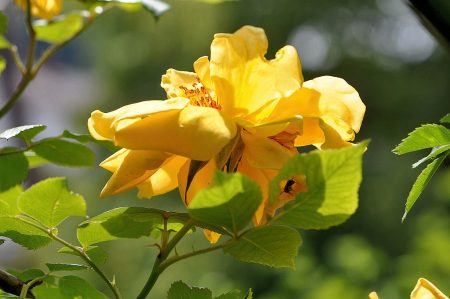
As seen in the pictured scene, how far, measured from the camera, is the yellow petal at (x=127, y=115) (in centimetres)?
31

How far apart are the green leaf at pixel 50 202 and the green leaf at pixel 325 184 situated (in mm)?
105

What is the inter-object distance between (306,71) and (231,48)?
7.22 meters

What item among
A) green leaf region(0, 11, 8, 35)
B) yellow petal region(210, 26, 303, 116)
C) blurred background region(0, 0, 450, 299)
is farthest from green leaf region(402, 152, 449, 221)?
blurred background region(0, 0, 450, 299)

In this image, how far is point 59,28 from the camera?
41cm

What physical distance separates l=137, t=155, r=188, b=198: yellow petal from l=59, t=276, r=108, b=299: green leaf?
0.05m

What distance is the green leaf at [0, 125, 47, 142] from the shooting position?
40 centimetres

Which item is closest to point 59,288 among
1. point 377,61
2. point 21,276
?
point 21,276

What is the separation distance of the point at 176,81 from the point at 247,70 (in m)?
0.05

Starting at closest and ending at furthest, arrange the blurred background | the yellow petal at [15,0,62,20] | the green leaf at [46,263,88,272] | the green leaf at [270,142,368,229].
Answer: the green leaf at [270,142,368,229] → the green leaf at [46,263,88,272] → the yellow petal at [15,0,62,20] → the blurred background

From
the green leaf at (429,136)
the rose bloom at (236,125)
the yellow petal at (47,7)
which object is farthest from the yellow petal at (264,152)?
the yellow petal at (47,7)

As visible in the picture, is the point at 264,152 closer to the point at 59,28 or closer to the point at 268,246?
the point at 268,246

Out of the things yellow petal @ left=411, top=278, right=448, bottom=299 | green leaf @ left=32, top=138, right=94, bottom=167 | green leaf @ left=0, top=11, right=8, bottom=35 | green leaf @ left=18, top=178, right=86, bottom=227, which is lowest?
yellow petal @ left=411, top=278, right=448, bottom=299

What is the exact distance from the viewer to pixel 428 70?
7.50 meters

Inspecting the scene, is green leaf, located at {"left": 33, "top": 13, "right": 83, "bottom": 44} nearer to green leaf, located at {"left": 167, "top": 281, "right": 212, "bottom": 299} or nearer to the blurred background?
green leaf, located at {"left": 167, "top": 281, "right": 212, "bottom": 299}
